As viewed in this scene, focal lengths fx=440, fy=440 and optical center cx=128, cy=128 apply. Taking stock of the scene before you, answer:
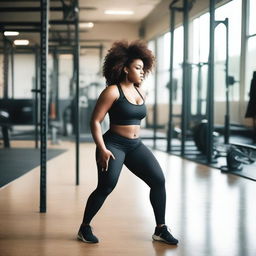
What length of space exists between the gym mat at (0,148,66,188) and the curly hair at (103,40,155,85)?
2028 mm

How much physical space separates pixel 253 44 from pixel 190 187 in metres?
4.83

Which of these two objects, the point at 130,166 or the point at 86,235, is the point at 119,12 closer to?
the point at 130,166

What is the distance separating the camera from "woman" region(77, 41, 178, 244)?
2160 millimetres

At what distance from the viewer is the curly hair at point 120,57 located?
224 cm

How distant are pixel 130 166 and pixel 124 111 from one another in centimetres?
31

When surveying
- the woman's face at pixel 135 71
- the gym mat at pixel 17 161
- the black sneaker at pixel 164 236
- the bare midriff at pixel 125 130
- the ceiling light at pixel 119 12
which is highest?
the ceiling light at pixel 119 12

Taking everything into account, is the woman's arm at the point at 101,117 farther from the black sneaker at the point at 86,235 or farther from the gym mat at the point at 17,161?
the gym mat at the point at 17,161

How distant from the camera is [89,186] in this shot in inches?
156

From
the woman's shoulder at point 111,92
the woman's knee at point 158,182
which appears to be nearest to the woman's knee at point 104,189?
the woman's knee at point 158,182

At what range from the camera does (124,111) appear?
217 centimetres

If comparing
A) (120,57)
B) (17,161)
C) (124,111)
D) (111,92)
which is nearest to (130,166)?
(124,111)

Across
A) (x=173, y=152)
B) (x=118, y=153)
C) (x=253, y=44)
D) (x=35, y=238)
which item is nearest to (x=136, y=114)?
(x=118, y=153)

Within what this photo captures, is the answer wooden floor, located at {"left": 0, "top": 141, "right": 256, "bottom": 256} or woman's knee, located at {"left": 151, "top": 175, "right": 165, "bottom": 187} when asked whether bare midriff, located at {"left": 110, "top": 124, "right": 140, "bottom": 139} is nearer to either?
woman's knee, located at {"left": 151, "top": 175, "right": 165, "bottom": 187}

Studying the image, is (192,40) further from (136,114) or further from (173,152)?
(136,114)
